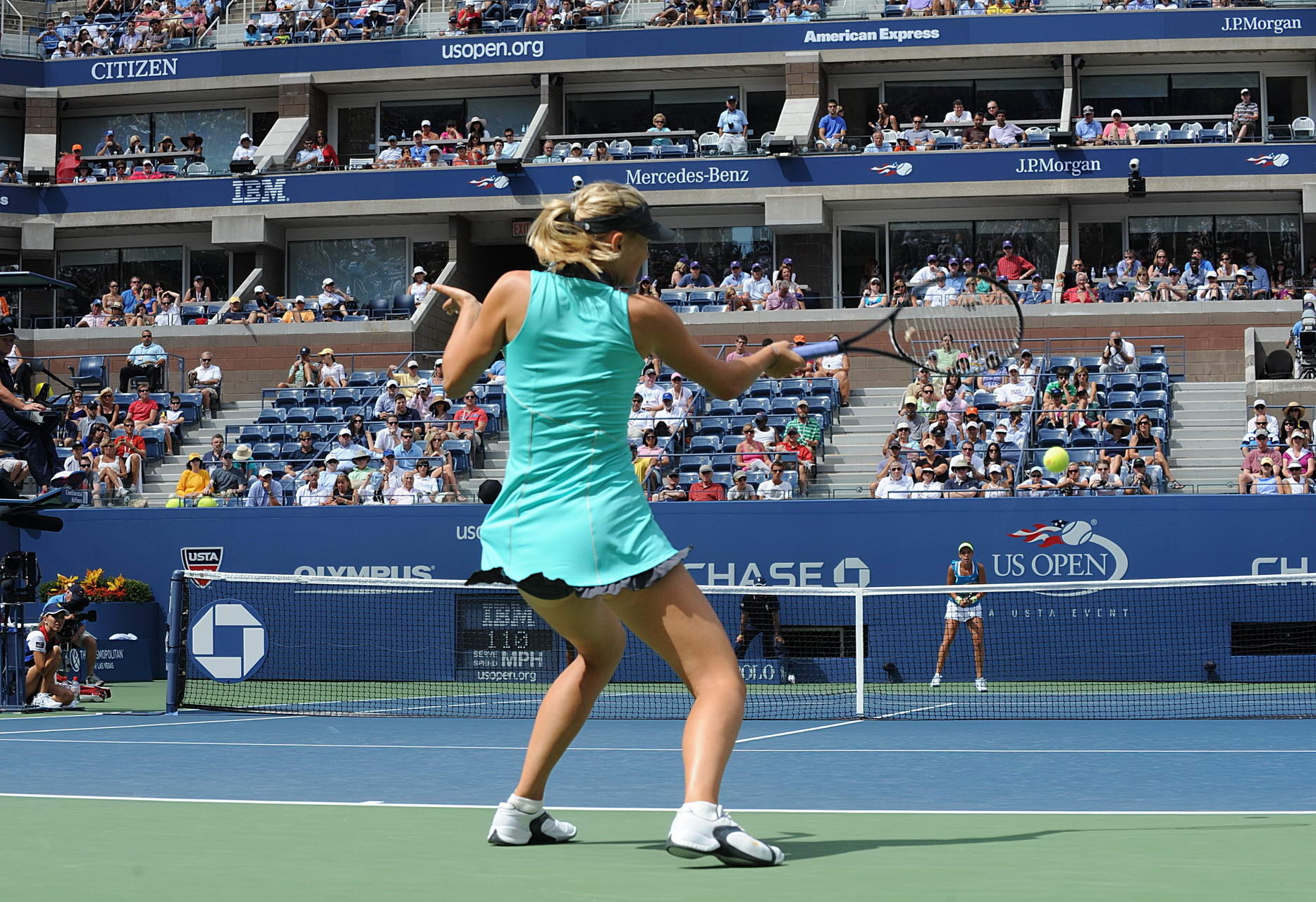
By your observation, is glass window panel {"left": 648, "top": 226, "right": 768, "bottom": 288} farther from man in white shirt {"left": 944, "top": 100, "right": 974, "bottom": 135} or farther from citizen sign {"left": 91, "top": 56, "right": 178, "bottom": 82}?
citizen sign {"left": 91, "top": 56, "right": 178, "bottom": 82}

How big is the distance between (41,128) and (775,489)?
71.3 ft

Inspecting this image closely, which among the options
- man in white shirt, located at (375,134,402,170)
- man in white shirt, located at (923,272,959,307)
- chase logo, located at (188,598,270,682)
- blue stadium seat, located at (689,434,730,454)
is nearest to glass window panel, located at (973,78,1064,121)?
man in white shirt, located at (375,134,402,170)

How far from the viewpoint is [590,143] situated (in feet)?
105

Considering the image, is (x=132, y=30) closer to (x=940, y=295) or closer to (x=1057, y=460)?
(x=1057, y=460)

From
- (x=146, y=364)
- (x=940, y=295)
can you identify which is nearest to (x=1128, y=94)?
(x=146, y=364)

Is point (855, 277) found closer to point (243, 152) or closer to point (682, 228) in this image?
point (682, 228)

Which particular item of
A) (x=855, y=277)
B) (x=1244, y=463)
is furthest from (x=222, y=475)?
(x=855, y=277)

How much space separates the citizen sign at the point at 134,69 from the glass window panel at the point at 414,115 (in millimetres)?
4185

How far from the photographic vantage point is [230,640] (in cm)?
1702

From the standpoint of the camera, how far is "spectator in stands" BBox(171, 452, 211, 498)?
21.0 m

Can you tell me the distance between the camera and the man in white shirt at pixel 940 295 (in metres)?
6.91

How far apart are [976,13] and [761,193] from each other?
16.7ft

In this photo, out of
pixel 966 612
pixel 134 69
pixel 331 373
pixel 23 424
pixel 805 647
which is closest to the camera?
pixel 966 612

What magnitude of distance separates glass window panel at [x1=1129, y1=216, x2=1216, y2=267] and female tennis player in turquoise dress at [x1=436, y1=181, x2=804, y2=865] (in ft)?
89.3
